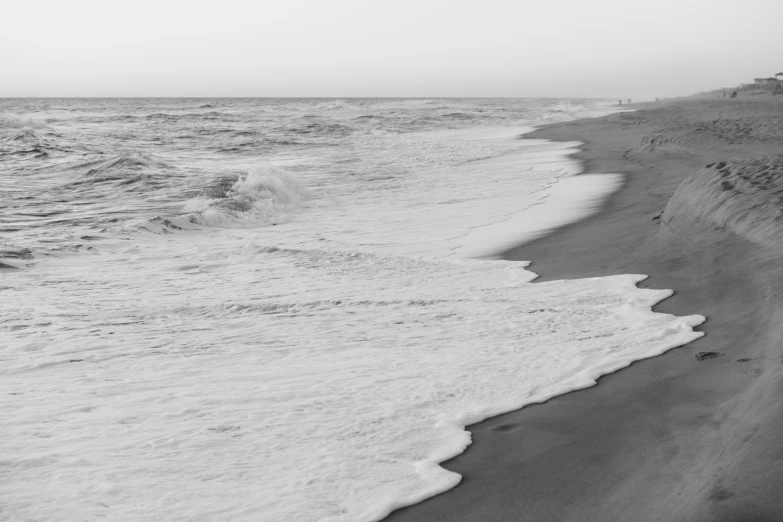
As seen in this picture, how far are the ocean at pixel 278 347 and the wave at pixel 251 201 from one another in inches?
3.4

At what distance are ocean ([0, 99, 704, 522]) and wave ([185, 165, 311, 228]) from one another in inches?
3.4

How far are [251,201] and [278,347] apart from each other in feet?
23.8

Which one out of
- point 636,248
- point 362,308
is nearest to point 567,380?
point 362,308

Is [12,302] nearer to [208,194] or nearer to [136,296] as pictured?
[136,296]

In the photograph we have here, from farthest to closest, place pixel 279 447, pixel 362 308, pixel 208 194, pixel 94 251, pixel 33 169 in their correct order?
pixel 33 169, pixel 208 194, pixel 94 251, pixel 362 308, pixel 279 447

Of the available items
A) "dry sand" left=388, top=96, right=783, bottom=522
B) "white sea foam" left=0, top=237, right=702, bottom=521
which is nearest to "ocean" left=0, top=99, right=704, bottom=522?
"white sea foam" left=0, top=237, right=702, bottom=521

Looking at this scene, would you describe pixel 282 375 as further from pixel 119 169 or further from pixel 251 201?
pixel 119 169

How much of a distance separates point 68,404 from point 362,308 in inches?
92.6

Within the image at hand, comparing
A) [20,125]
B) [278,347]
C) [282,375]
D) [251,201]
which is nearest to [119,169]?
[251,201]

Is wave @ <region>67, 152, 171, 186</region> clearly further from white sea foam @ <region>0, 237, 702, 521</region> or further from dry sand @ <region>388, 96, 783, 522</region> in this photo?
dry sand @ <region>388, 96, 783, 522</region>

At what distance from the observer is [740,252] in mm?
5578

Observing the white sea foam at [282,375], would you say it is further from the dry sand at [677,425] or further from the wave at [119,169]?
the wave at [119,169]

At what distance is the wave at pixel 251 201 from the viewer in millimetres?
10297

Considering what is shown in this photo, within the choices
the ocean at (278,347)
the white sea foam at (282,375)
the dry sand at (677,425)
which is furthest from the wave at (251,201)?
the dry sand at (677,425)
